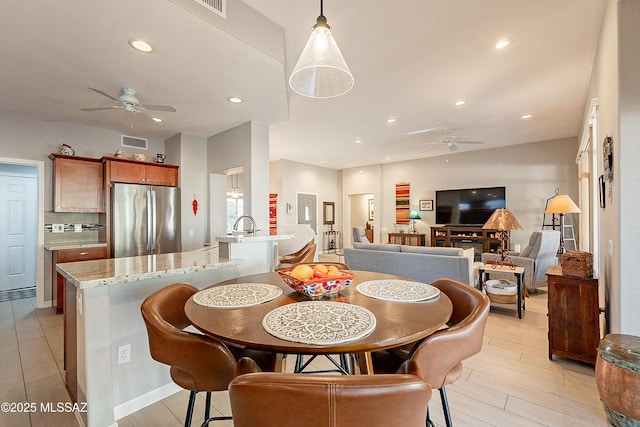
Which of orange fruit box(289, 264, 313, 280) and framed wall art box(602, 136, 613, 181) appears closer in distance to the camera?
orange fruit box(289, 264, 313, 280)

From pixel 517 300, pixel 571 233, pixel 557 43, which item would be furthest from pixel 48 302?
pixel 571 233

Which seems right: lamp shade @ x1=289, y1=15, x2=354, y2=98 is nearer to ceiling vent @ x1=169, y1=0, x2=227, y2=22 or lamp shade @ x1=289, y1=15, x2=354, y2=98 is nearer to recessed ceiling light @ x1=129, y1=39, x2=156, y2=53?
ceiling vent @ x1=169, y1=0, x2=227, y2=22

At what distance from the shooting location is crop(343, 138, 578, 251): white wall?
20.7 feet

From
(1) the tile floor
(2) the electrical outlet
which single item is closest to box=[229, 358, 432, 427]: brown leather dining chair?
(1) the tile floor

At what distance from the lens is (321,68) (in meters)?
1.67

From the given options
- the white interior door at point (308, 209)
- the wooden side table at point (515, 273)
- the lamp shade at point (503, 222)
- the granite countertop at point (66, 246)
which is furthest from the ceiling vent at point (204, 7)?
the white interior door at point (308, 209)

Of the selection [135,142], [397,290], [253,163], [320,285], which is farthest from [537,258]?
[135,142]

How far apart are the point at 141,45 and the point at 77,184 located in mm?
2956

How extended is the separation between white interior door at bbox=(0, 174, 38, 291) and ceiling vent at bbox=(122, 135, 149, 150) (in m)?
1.95

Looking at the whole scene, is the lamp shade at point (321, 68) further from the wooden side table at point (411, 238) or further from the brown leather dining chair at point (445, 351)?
the wooden side table at point (411, 238)

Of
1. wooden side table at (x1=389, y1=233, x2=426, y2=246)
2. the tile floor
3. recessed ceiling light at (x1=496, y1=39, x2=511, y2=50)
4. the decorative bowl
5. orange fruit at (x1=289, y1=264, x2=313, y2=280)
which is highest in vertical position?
recessed ceiling light at (x1=496, y1=39, x2=511, y2=50)

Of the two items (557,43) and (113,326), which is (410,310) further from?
(557,43)

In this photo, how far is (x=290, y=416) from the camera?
0.67 meters

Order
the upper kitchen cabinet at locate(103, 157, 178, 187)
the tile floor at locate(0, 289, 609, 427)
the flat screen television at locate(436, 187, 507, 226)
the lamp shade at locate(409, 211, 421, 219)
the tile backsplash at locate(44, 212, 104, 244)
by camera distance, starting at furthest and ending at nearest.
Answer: the lamp shade at locate(409, 211, 421, 219) → the flat screen television at locate(436, 187, 507, 226) → the upper kitchen cabinet at locate(103, 157, 178, 187) → the tile backsplash at locate(44, 212, 104, 244) → the tile floor at locate(0, 289, 609, 427)
